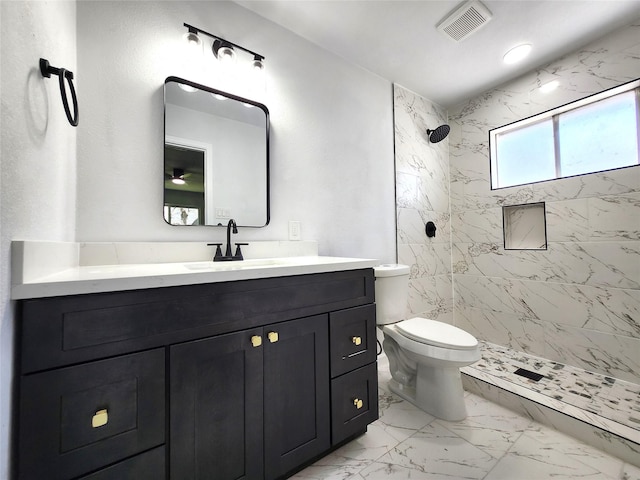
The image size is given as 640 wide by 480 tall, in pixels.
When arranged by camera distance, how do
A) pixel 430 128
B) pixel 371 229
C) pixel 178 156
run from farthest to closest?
pixel 430 128 → pixel 371 229 → pixel 178 156

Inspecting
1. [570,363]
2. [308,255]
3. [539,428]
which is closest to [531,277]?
[570,363]

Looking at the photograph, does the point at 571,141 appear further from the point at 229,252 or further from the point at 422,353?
the point at 229,252

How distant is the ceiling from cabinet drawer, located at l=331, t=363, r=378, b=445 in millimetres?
2029

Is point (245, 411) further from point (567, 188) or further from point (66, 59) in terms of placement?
point (567, 188)

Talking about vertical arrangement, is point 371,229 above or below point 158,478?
above

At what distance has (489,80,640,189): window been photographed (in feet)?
5.89

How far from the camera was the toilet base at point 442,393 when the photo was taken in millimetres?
1478

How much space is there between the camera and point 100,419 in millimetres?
661

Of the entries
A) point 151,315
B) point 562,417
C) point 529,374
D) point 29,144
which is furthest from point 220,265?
point 529,374

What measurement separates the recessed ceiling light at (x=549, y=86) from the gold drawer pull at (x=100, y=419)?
3.19 m

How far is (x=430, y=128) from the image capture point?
256 centimetres

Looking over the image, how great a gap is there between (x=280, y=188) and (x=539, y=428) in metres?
1.98

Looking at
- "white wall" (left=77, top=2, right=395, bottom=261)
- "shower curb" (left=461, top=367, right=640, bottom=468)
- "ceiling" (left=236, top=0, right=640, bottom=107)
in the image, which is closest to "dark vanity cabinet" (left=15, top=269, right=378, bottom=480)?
"white wall" (left=77, top=2, right=395, bottom=261)

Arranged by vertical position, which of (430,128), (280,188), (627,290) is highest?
(430,128)
